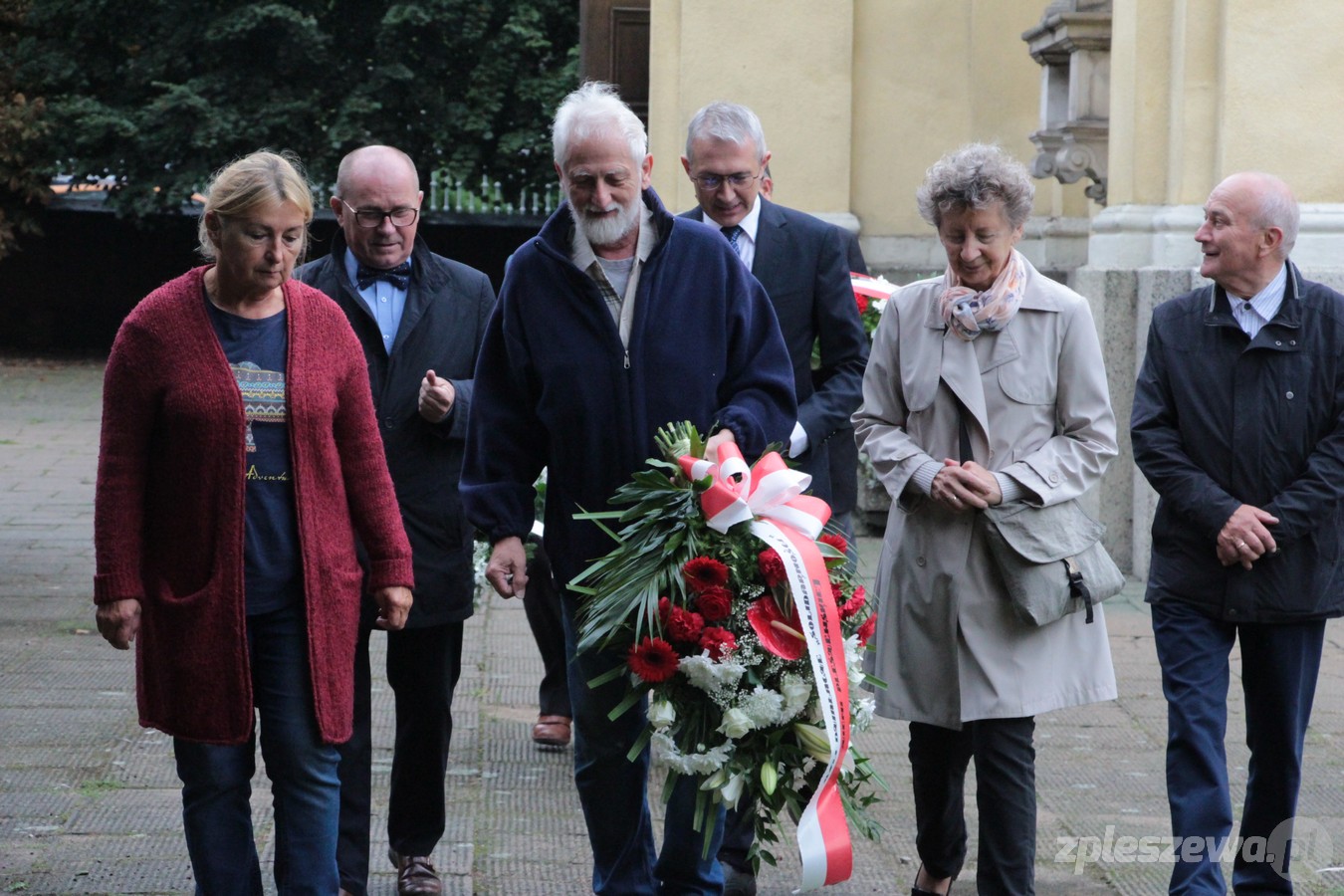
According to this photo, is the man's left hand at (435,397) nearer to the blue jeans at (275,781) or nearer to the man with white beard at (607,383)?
the man with white beard at (607,383)

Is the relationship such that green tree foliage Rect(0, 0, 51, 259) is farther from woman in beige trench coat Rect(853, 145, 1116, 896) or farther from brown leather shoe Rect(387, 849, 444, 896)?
woman in beige trench coat Rect(853, 145, 1116, 896)

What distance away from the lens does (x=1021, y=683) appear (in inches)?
164

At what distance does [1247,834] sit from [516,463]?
2026 mm

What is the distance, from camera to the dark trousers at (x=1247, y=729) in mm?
4320

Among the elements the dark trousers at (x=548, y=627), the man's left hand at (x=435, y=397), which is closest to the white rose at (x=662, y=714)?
the man's left hand at (x=435, y=397)

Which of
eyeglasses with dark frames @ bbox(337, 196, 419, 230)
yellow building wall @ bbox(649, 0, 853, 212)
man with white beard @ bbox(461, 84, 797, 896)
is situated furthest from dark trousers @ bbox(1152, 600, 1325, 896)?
yellow building wall @ bbox(649, 0, 853, 212)

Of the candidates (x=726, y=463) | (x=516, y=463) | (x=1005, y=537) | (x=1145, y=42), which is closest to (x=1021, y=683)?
(x=1005, y=537)

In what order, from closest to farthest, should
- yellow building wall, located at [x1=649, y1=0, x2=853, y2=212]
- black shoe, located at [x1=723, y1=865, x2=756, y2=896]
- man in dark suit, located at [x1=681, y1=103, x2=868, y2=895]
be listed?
black shoe, located at [x1=723, y1=865, x2=756, y2=896] < man in dark suit, located at [x1=681, y1=103, x2=868, y2=895] < yellow building wall, located at [x1=649, y1=0, x2=853, y2=212]

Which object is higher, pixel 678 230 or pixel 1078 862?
pixel 678 230

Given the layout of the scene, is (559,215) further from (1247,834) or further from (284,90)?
(284,90)

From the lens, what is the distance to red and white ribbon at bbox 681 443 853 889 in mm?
3641

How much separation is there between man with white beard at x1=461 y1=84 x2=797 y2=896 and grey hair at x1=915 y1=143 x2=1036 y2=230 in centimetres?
49

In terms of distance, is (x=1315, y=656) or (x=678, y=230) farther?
(x=1315, y=656)

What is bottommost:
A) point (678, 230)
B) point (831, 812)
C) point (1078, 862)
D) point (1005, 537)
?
point (1078, 862)
